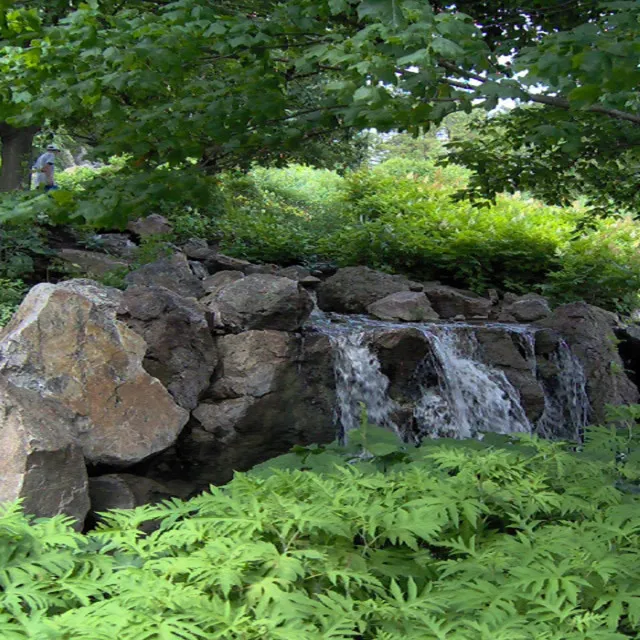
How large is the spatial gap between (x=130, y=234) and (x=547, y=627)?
10.5m

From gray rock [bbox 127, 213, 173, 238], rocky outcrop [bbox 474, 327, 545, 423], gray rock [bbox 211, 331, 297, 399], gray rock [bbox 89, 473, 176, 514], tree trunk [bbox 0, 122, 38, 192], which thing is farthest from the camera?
gray rock [bbox 127, 213, 173, 238]

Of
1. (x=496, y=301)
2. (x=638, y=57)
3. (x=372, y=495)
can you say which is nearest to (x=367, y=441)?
(x=372, y=495)

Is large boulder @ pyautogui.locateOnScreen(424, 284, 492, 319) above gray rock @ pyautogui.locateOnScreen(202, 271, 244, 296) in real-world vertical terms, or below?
below

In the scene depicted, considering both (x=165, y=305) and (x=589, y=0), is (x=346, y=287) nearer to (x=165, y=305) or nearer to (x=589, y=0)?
(x=165, y=305)

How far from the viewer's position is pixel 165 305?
652 cm

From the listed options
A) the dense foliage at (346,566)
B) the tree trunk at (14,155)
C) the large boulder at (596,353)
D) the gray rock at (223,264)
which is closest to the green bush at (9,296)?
the gray rock at (223,264)

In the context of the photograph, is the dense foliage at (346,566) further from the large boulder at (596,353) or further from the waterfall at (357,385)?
the large boulder at (596,353)

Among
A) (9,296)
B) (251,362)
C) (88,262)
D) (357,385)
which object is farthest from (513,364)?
(9,296)

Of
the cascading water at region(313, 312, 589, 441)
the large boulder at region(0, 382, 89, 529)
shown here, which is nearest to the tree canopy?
the large boulder at region(0, 382, 89, 529)

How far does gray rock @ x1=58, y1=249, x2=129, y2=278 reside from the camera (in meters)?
8.90

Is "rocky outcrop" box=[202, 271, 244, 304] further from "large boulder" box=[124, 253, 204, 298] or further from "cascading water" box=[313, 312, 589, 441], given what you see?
"cascading water" box=[313, 312, 589, 441]

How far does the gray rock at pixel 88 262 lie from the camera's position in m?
8.90

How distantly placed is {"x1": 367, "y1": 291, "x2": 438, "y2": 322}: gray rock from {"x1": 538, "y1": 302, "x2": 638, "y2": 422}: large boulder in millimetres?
1585

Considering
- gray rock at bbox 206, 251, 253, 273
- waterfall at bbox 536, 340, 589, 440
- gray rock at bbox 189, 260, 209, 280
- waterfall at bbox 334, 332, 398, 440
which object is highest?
gray rock at bbox 189, 260, 209, 280
